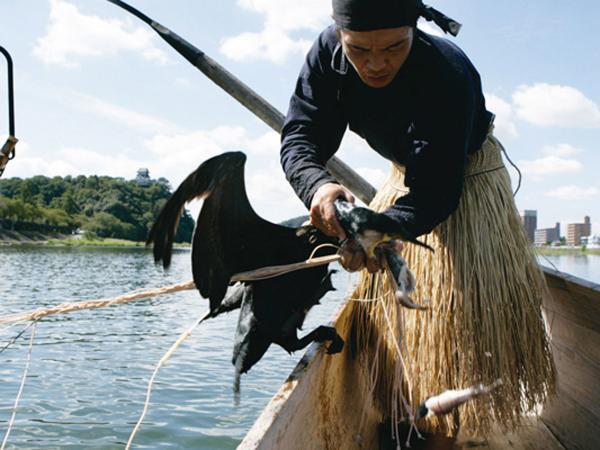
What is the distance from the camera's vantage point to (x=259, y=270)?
2230 millimetres

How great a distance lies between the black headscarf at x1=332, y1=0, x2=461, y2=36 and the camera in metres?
1.85

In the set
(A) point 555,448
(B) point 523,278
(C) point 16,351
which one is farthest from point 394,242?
(C) point 16,351

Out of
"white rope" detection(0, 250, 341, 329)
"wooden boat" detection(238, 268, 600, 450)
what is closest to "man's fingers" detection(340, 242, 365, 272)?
"white rope" detection(0, 250, 341, 329)

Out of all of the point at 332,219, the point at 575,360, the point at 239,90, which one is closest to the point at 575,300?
the point at 575,360

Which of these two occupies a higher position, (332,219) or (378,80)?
(378,80)

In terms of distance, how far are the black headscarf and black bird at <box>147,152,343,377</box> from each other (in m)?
0.59

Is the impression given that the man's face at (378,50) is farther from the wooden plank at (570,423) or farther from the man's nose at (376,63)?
the wooden plank at (570,423)

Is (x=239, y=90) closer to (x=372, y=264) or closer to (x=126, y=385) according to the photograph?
(x=372, y=264)

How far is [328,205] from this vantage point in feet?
6.26

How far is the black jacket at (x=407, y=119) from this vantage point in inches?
82.9

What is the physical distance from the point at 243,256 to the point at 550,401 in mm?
1815

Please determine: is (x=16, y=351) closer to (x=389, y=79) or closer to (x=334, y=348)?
(x=334, y=348)

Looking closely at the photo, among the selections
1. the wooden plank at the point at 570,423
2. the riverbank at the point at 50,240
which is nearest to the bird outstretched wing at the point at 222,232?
the wooden plank at the point at 570,423

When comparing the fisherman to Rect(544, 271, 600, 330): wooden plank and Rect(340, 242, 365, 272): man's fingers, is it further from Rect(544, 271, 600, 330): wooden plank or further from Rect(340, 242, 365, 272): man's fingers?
Rect(544, 271, 600, 330): wooden plank
